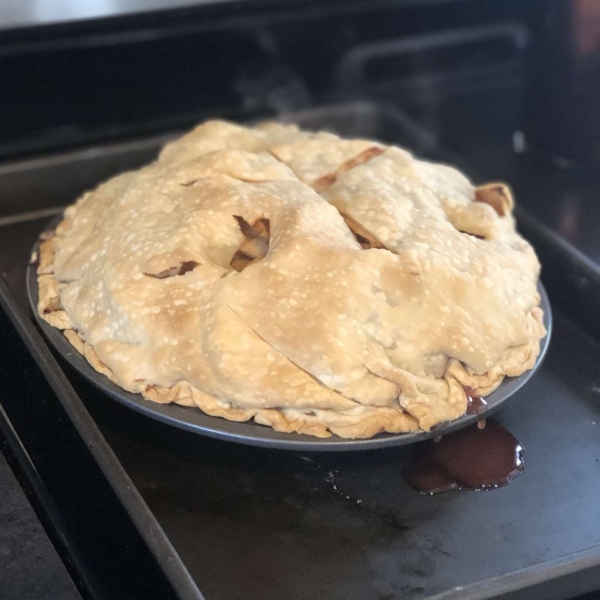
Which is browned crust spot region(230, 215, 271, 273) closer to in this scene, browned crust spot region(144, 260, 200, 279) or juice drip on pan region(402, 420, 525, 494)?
browned crust spot region(144, 260, 200, 279)

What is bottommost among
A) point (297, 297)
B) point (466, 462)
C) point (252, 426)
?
point (466, 462)

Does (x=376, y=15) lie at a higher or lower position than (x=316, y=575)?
higher

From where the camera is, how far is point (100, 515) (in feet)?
2.88

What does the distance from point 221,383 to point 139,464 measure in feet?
0.51

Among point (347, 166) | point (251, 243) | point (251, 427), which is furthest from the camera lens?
point (347, 166)

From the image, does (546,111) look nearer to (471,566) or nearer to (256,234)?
(256,234)

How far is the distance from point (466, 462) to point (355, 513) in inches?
6.0

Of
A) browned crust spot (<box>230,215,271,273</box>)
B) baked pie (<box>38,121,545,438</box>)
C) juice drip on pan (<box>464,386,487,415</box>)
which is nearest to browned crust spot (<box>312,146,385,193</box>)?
baked pie (<box>38,121,545,438</box>)

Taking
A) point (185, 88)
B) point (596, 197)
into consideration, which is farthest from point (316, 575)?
point (185, 88)

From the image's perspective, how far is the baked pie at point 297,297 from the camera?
89 cm

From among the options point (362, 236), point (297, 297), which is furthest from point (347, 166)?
point (297, 297)

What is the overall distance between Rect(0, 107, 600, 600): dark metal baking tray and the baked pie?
3.4 inches

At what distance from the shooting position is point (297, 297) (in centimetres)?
90

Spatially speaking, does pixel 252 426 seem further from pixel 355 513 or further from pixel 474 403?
pixel 474 403
